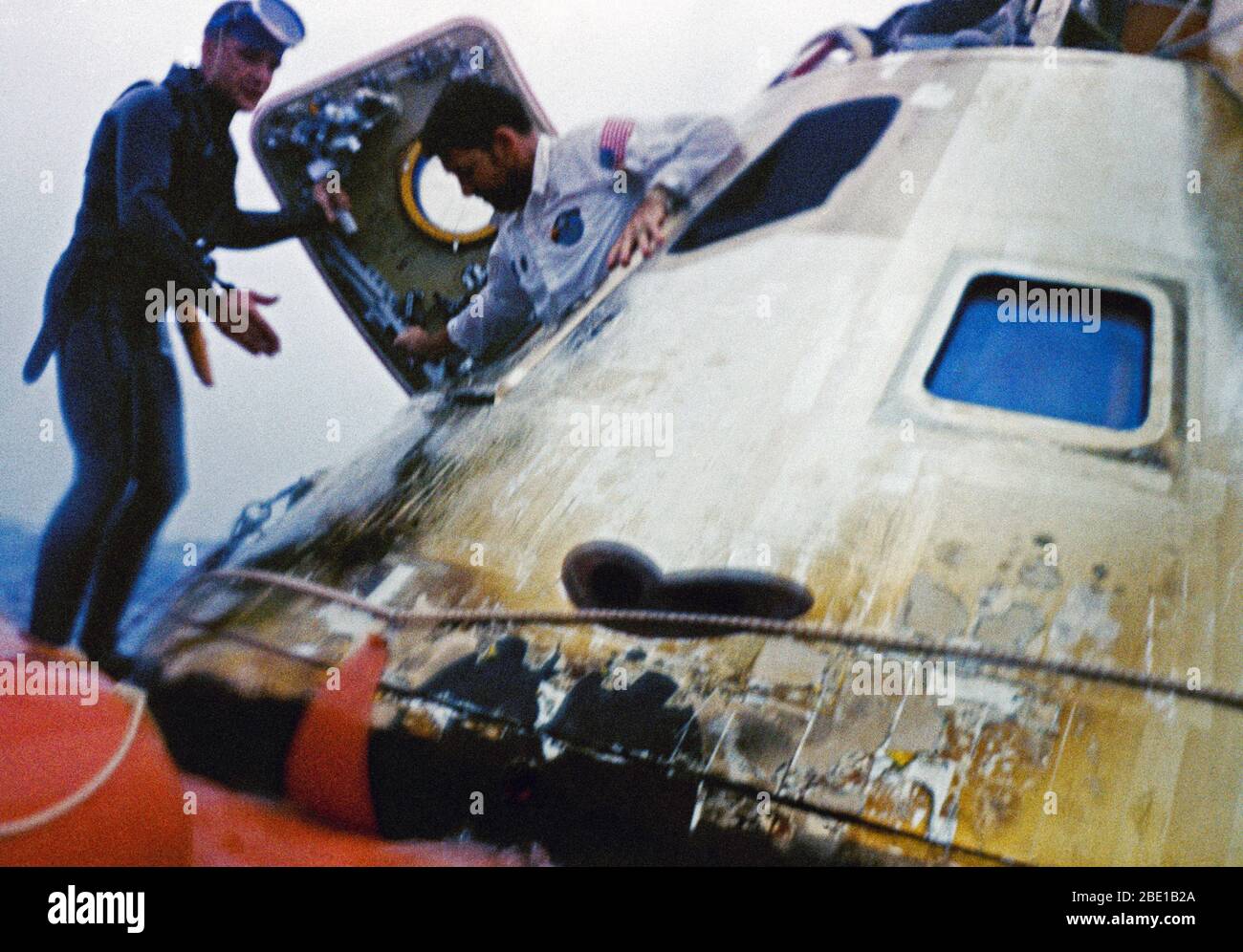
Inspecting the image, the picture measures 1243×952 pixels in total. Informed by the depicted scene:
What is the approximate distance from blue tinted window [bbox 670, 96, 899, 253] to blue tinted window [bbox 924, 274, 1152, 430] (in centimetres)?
59

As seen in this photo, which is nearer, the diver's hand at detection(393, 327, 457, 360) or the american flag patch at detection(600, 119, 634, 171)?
the american flag patch at detection(600, 119, 634, 171)

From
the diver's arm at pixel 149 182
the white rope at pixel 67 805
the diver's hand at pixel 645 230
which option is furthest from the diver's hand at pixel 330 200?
the white rope at pixel 67 805

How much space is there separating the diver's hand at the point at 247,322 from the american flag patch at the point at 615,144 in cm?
122

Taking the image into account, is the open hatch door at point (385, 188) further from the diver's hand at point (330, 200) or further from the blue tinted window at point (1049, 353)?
the blue tinted window at point (1049, 353)

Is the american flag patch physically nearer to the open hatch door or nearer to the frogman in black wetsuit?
the open hatch door

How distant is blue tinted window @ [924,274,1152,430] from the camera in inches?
82.3

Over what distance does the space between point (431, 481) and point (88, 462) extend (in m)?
1.33

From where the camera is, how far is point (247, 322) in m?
3.27

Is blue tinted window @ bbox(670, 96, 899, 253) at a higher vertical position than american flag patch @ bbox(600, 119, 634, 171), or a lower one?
lower

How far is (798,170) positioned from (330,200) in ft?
5.80

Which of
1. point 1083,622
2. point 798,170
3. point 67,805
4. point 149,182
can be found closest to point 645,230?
point 798,170

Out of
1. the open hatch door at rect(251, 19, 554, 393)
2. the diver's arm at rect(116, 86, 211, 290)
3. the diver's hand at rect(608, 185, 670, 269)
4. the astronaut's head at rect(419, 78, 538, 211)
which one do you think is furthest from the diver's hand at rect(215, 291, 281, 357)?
the diver's hand at rect(608, 185, 670, 269)
